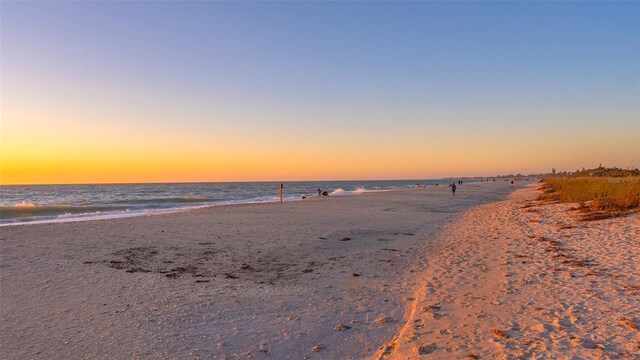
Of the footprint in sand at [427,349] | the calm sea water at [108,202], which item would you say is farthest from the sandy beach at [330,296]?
the calm sea water at [108,202]

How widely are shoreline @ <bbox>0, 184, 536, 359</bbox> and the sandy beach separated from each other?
4 centimetres

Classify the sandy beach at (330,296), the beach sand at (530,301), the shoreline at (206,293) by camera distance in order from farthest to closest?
the shoreline at (206,293) → the sandy beach at (330,296) → the beach sand at (530,301)

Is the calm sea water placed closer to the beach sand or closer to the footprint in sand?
the beach sand

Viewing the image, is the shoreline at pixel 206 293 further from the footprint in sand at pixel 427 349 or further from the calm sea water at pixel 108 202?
the calm sea water at pixel 108 202

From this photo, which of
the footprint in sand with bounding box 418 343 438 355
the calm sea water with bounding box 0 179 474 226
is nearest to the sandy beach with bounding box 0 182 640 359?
the footprint in sand with bounding box 418 343 438 355

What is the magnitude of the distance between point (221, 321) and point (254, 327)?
2.26 ft

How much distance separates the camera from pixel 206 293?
28.7 feet

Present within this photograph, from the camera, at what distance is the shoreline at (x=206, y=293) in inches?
242

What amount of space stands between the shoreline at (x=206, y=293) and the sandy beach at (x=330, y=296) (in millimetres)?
37

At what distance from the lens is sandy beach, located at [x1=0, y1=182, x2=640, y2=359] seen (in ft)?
19.1

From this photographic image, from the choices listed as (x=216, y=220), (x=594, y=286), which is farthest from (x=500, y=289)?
(x=216, y=220)

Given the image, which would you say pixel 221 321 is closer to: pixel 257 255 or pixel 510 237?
pixel 257 255

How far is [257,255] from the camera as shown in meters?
12.9

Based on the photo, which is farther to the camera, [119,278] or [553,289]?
[119,278]
